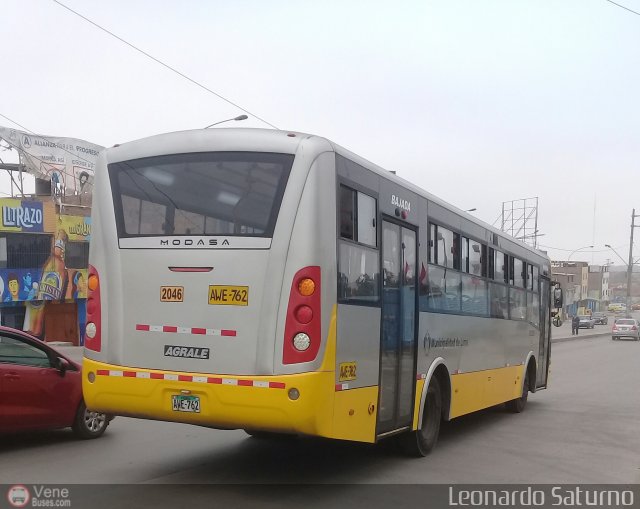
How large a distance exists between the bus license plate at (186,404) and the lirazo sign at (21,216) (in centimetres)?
2608

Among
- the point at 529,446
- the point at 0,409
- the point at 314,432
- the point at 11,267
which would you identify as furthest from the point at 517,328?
the point at 11,267

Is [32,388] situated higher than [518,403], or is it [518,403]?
[32,388]

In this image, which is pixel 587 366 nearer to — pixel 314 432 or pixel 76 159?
pixel 314 432

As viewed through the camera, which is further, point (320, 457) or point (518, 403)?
point (518, 403)

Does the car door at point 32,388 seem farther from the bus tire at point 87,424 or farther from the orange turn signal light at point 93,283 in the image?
the orange turn signal light at point 93,283

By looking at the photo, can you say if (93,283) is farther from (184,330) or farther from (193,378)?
(193,378)

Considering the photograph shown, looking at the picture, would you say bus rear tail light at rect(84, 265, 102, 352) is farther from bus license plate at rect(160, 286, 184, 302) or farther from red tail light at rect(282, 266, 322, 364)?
red tail light at rect(282, 266, 322, 364)

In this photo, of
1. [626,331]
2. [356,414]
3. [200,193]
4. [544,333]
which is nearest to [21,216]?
[544,333]

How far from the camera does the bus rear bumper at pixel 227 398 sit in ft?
19.5

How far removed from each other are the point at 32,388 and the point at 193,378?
3059mm

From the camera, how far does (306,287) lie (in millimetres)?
6098

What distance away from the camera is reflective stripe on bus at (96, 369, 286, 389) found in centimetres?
600

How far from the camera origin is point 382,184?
7418mm

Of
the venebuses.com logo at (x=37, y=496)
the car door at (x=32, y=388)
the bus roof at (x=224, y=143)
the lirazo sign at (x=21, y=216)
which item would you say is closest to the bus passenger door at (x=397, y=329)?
the bus roof at (x=224, y=143)
